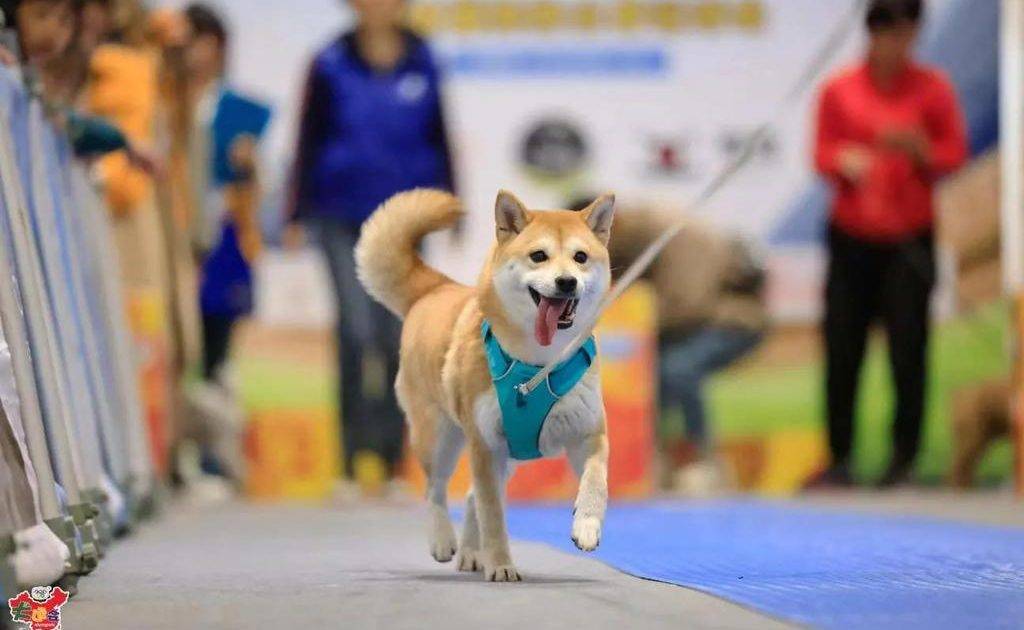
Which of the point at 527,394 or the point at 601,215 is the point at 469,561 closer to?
the point at 527,394

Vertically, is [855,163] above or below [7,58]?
below

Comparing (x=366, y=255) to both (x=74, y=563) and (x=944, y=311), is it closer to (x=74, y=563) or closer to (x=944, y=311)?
(x=74, y=563)

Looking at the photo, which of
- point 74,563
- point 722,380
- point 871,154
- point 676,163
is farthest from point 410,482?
point 74,563

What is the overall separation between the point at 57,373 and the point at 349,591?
1087 mm

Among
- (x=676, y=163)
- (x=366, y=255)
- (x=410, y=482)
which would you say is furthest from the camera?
(x=676, y=163)

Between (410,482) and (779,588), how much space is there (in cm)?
448

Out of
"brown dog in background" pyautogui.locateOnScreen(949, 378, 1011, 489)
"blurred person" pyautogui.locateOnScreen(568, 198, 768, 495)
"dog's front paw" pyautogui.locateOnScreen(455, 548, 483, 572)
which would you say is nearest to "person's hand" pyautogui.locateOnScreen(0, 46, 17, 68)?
"dog's front paw" pyautogui.locateOnScreen(455, 548, 483, 572)

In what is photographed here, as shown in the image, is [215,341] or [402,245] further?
[215,341]

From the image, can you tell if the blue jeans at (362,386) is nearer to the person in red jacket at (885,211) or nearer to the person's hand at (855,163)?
the person in red jacket at (885,211)

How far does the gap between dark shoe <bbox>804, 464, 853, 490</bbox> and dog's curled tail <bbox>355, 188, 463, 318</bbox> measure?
4.40 meters

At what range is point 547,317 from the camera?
3264 mm

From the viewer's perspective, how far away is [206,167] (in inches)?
311

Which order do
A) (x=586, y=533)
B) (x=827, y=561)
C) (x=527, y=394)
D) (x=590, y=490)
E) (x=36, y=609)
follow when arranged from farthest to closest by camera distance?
(x=827, y=561) → (x=527, y=394) → (x=590, y=490) → (x=586, y=533) → (x=36, y=609)

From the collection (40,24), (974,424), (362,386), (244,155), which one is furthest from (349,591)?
(974,424)
